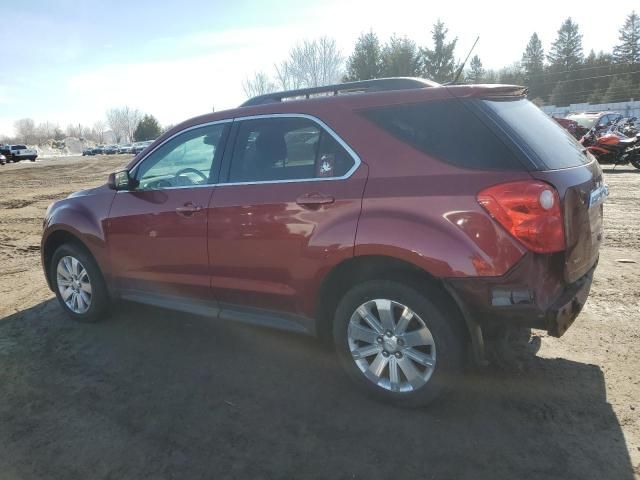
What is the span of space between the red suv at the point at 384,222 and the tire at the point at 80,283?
2.65 ft

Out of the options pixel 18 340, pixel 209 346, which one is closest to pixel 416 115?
pixel 209 346

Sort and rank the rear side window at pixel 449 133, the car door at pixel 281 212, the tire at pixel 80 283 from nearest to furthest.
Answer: the rear side window at pixel 449 133, the car door at pixel 281 212, the tire at pixel 80 283

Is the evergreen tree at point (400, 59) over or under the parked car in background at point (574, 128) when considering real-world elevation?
over

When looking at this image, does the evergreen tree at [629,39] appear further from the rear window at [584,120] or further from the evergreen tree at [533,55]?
the rear window at [584,120]

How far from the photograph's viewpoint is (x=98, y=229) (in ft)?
14.5

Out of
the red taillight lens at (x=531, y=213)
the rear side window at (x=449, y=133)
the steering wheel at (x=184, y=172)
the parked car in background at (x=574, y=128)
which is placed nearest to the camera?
the red taillight lens at (x=531, y=213)

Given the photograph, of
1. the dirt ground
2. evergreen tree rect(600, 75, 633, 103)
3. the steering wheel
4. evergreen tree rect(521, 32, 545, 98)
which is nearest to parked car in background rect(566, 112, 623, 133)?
the dirt ground

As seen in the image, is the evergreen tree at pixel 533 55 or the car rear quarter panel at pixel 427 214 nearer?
the car rear quarter panel at pixel 427 214

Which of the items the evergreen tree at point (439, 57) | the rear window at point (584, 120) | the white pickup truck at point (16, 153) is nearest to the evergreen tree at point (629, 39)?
the evergreen tree at point (439, 57)

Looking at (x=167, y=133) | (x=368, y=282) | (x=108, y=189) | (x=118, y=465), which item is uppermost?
(x=167, y=133)

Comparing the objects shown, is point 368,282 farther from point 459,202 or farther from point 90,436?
point 90,436

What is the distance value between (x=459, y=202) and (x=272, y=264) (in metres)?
1.33

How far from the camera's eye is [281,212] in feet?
10.7

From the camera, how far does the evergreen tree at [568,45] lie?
74.2 meters
